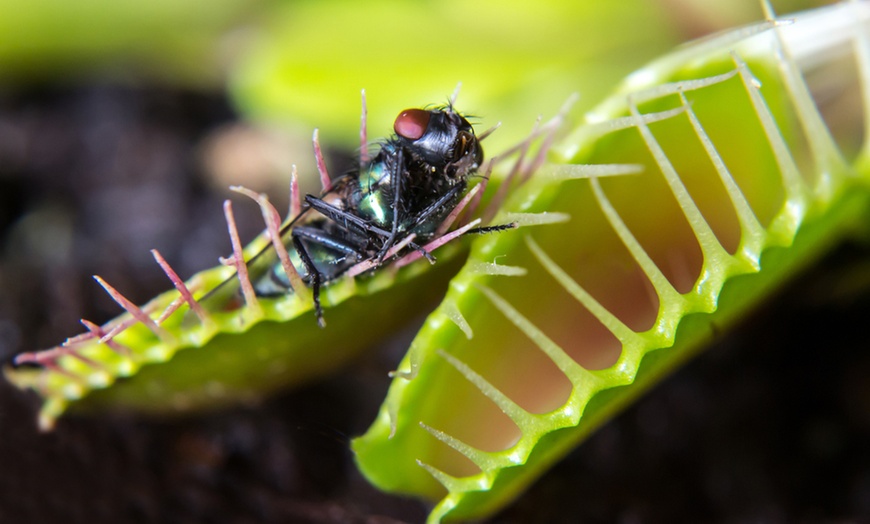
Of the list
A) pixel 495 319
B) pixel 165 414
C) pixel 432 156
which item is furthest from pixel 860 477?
pixel 165 414

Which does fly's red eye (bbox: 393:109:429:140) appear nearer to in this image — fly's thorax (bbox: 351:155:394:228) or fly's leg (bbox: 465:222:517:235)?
fly's thorax (bbox: 351:155:394:228)

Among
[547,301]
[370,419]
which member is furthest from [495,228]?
[370,419]

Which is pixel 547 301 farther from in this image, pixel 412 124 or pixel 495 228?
pixel 412 124

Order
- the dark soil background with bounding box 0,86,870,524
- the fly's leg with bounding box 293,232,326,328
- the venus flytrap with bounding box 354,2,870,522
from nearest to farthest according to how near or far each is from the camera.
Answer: the venus flytrap with bounding box 354,2,870,522 → the fly's leg with bounding box 293,232,326,328 → the dark soil background with bounding box 0,86,870,524

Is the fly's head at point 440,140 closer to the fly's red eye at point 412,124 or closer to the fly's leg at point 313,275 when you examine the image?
the fly's red eye at point 412,124

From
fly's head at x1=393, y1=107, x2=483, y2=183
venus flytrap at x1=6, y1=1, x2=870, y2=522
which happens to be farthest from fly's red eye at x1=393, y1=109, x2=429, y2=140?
venus flytrap at x1=6, y1=1, x2=870, y2=522
